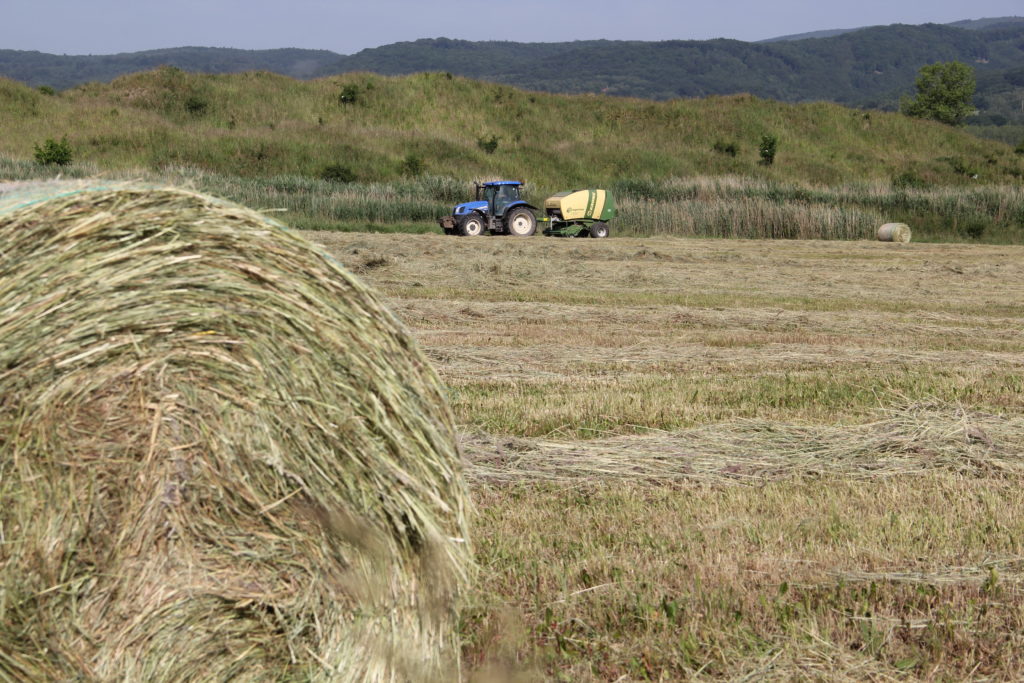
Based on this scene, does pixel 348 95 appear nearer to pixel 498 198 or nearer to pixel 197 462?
pixel 498 198

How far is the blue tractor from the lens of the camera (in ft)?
78.7

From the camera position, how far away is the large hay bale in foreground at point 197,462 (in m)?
2.92

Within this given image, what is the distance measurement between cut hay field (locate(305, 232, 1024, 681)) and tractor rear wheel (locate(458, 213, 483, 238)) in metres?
12.3

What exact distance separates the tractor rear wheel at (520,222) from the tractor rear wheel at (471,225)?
0.90 meters

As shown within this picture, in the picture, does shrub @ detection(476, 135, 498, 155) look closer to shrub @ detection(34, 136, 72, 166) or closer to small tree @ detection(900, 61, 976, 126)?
shrub @ detection(34, 136, 72, 166)

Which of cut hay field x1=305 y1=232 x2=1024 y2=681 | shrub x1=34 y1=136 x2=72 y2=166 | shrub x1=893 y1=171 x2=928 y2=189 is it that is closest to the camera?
cut hay field x1=305 y1=232 x2=1024 y2=681

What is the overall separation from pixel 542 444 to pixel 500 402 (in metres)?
1.12

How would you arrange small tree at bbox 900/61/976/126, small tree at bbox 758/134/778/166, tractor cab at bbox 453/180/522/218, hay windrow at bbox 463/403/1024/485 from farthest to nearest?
small tree at bbox 900/61/976/126, small tree at bbox 758/134/778/166, tractor cab at bbox 453/180/522/218, hay windrow at bbox 463/403/1024/485

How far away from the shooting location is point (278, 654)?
3.14 m

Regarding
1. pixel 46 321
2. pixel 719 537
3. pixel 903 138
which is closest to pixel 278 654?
pixel 46 321

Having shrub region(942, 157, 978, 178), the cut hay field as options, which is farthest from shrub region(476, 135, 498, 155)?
the cut hay field

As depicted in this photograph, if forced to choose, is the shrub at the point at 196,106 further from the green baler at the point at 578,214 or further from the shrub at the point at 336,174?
the green baler at the point at 578,214

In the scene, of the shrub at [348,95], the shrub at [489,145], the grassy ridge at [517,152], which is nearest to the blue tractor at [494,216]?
the grassy ridge at [517,152]

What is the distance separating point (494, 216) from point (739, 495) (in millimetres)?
20144
